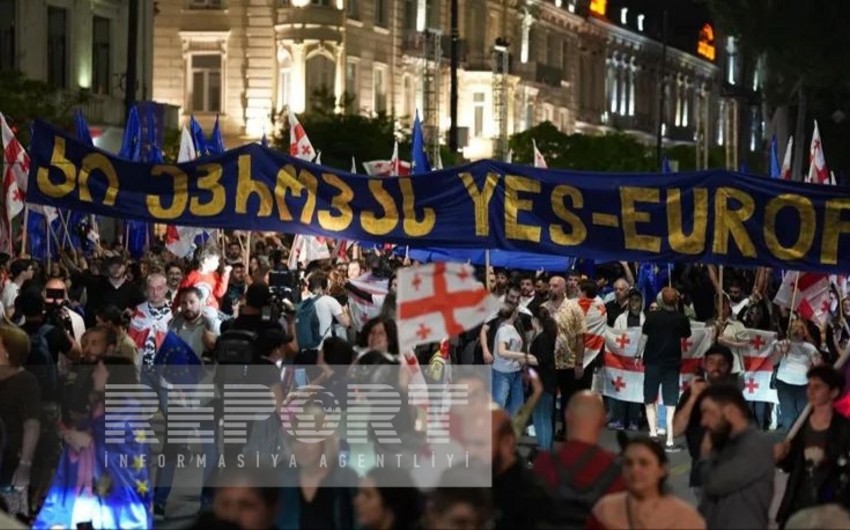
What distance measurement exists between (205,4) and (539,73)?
103ft

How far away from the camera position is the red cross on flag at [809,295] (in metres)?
21.9

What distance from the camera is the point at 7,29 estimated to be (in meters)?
43.8

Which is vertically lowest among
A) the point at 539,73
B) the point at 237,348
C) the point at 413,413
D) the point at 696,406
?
the point at 413,413

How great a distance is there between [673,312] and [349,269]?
5.87m

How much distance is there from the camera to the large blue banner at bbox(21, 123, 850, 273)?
1636 cm

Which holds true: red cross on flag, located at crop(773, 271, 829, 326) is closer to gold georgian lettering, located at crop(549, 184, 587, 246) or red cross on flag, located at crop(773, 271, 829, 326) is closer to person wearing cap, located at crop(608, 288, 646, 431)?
person wearing cap, located at crop(608, 288, 646, 431)

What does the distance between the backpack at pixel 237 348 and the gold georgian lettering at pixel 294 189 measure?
2.82 meters

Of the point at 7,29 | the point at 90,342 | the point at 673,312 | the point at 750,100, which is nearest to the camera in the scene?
the point at 90,342

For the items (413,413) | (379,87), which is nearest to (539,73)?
(379,87)

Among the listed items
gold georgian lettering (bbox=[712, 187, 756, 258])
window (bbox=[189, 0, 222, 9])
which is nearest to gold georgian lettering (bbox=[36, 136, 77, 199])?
gold georgian lettering (bbox=[712, 187, 756, 258])

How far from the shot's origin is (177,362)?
49.1ft

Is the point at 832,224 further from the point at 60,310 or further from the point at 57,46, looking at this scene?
the point at 57,46

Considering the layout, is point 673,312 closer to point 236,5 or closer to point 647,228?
point 647,228

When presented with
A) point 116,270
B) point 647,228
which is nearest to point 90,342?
point 647,228
